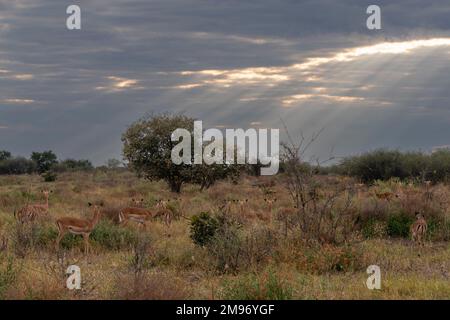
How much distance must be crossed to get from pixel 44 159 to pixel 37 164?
1.88 metres

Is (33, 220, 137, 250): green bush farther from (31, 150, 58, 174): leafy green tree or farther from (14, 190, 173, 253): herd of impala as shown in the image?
(31, 150, 58, 174): leafy green tree

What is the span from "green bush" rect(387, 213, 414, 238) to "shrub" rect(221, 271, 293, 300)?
7.81 meters

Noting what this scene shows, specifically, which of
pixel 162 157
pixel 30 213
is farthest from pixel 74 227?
pixel 162 157

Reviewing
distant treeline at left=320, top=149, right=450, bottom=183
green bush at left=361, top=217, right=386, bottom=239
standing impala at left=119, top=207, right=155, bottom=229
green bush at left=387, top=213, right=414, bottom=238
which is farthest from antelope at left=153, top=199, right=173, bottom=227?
distant treeline at left=320, top=149, right=450, bottom=183

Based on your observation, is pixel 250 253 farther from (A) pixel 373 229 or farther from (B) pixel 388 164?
(B) pixel 388 164

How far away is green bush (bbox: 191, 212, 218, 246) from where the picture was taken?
1336 centimetres

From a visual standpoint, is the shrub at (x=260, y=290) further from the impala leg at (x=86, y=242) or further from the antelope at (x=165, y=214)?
the antelope at (x=165, y=214)

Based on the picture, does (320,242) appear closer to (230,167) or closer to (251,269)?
(251,269)

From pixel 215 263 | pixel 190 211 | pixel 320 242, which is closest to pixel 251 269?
pixel 215 263

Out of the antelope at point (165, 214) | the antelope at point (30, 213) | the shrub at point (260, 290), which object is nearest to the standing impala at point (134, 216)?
the antelope at point (165, 214)

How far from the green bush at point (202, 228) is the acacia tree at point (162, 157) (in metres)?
19.1

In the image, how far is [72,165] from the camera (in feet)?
255

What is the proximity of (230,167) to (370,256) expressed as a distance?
23147mm

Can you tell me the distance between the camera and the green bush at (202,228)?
1336cm
